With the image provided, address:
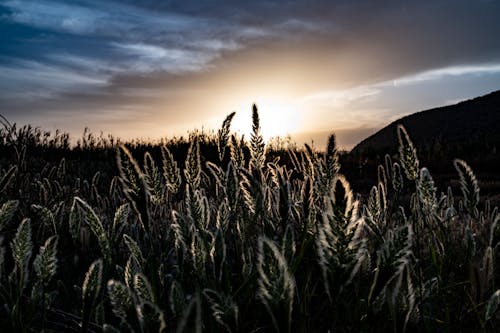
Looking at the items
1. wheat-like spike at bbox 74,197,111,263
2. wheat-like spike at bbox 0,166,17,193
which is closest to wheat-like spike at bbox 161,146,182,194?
wheat-like spike at bbox 74,197,111,263

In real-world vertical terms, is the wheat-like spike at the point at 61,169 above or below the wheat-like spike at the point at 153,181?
above

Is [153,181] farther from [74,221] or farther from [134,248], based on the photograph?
[74,221]

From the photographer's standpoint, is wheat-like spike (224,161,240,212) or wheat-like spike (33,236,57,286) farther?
wheat-like spike (224,161,240,212)

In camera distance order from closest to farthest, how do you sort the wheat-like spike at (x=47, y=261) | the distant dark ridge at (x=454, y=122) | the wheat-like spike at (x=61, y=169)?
the wheat-like spike at (x=47, y=261) → the wheat-like spike at (x=61, y=169) → the distant dark ridge at (x=454, y=122)

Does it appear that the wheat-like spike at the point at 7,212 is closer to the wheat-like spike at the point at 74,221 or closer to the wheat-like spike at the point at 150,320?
the wheat-like spike at the point at 74,221

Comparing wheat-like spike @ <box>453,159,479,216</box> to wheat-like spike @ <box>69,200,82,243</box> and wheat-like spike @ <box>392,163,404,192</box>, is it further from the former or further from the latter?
wheat-like spike @ <box>69,200,82,243</box>

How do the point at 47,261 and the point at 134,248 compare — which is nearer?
the point at 47,261

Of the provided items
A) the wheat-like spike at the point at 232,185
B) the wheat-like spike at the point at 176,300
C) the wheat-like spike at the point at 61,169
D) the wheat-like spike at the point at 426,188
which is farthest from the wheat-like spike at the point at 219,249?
the wheat-like spike at the point at 61,169

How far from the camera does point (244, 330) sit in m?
1.85

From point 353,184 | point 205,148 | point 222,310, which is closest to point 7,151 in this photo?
point 205,148

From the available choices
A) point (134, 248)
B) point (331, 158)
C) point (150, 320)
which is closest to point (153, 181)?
point (134, 248)

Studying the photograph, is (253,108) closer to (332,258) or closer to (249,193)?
(249,193)

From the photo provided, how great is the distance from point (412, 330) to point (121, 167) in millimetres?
1484

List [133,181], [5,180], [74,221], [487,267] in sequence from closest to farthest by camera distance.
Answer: [133,181], [487,267], [5,180], [74,221]
